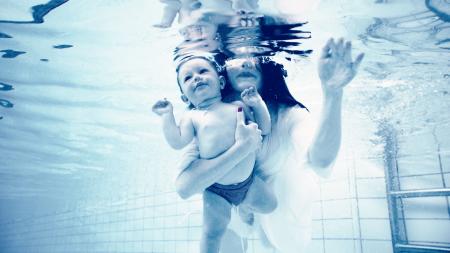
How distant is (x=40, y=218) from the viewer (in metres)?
31.9

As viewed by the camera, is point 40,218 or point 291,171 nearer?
point 291,171

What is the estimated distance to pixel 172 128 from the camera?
3.71 metres

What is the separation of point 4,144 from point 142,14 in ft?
40.1

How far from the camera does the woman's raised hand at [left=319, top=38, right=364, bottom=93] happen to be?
2.65 m

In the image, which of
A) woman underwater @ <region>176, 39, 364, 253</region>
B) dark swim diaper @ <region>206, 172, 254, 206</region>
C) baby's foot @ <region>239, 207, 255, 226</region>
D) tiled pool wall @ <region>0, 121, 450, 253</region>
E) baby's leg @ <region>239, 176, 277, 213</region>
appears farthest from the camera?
tiled pool wall @ <region>0, 121, 450, 253</region>

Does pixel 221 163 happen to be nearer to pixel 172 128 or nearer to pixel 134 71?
pixel 172 128

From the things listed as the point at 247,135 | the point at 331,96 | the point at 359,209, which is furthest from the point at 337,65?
the point at 359,209

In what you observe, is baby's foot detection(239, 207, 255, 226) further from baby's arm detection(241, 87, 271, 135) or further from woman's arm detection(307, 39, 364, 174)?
woman's arm detection(307, 39, 364, 174)

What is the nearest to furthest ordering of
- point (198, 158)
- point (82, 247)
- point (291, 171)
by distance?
point (198, 158)
point (291, 171)
point (82, 247)

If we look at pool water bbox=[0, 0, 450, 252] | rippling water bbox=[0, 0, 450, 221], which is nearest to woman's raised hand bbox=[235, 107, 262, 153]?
pool water bbox=[0, 0, 450, 252]

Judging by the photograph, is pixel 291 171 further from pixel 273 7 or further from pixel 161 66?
pixel 161 66

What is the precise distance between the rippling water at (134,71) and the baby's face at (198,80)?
1.52m

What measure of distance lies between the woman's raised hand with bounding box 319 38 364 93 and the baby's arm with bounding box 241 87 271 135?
0.94 m

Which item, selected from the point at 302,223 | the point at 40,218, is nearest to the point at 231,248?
the point at 302,223
